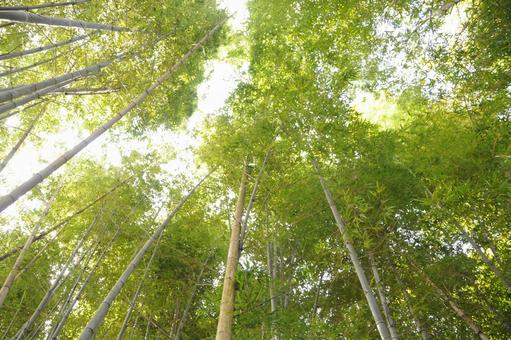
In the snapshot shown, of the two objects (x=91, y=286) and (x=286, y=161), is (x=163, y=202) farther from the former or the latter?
(x=286, y=161)

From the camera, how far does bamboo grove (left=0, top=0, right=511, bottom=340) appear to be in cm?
369

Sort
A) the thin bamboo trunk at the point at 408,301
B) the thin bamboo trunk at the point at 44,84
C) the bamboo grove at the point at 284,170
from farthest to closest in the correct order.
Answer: the thin bamboo trunk at the point at 408,301 → the bamboo grove at the point at 284,170 → the thin bamboo trunk at the point at 44,84

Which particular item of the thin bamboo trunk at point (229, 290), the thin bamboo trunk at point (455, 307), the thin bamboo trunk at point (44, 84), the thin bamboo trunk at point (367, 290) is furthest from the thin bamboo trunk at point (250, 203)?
the thin bamboo trunk at point (455, 307)

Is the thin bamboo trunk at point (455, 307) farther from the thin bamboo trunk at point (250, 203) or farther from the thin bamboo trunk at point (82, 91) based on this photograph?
the thin bamboo trunk at point (82, 91)

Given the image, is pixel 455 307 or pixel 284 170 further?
pixel 284 170

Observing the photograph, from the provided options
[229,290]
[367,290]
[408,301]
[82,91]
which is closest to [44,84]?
[82,91]

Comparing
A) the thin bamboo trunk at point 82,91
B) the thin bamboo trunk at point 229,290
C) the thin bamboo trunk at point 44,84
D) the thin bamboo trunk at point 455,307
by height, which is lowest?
the thin bamboo trunk at point 229,290

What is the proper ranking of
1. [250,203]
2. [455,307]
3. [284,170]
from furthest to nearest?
1. [284,170]
2. [455,307]
3. [250,203]

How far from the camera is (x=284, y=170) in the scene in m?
4.91

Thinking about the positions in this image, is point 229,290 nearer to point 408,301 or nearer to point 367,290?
point 367,290

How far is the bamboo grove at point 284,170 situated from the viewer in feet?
12.1

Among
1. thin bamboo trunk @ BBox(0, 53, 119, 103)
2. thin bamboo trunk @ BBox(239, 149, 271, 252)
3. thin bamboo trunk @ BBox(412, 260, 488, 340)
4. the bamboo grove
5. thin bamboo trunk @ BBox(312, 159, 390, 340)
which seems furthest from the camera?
thin bamboo trunk @ BBox(412, 260, 488, 340)

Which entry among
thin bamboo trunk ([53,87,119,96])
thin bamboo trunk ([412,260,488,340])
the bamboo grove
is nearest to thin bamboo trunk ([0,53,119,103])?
the bamboo grove

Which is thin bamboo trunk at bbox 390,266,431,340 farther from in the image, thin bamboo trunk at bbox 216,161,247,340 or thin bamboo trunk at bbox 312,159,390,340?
thin bamboo trunk at bbox 216,161,247,340
